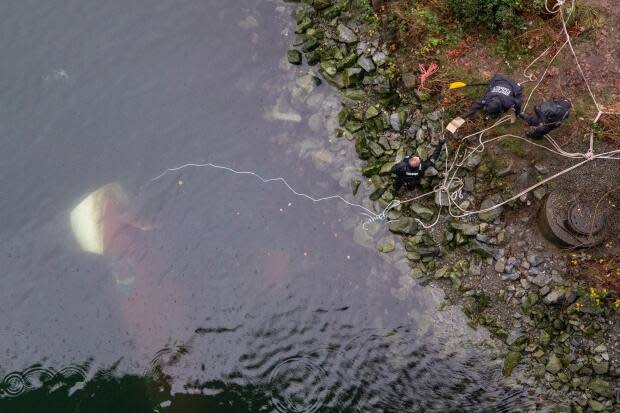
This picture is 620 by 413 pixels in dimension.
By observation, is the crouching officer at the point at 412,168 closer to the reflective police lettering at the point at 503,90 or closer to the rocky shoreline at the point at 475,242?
the rocky shoreline at the point at 475,242

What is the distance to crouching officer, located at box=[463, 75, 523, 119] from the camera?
368 inches

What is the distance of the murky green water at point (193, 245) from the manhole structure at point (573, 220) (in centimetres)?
247

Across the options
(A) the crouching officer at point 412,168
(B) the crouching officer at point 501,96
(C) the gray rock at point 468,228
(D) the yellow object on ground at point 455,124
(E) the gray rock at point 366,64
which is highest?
(E) the gray rock at point 366,64

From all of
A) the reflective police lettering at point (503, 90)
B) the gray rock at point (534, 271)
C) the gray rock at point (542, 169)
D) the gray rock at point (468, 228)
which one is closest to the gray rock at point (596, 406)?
the gray rock at point (534, 271)

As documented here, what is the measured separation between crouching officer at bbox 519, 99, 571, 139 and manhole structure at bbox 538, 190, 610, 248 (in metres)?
1.29

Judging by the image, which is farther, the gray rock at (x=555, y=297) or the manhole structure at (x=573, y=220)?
the gray rock at (x=555, y=297)

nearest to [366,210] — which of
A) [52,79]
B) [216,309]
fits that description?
[216,309]

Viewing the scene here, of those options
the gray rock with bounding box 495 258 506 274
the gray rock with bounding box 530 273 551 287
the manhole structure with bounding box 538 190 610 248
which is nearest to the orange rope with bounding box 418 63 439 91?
the manhole structure with bounding box 538 190 610 248

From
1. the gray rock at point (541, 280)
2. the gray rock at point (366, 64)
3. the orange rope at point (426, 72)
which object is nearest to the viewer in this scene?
the gray rock at point (541, 280)

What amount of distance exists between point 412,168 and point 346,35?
3.53 m

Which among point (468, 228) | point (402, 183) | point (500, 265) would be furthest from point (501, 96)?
point (500, 265)

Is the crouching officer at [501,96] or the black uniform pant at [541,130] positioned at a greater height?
the crouching officer at [501,96]

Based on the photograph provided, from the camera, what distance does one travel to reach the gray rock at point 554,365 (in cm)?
927

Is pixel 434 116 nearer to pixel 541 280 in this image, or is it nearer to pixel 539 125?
pixel 539 125
